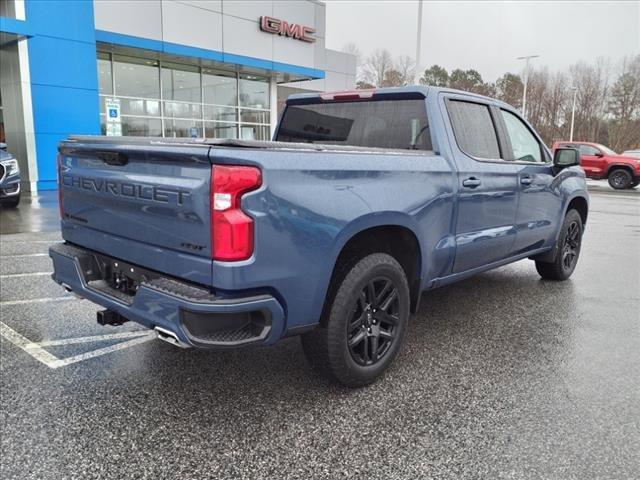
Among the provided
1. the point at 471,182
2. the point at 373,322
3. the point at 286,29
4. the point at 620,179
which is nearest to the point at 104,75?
the point at 286,29

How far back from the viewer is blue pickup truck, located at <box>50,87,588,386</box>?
2.49 metres

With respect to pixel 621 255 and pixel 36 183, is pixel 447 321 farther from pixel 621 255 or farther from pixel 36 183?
pixel 36 183

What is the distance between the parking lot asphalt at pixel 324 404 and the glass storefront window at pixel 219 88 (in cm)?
1726

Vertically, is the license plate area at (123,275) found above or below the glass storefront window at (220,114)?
below

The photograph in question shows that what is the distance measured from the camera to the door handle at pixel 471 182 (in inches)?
153

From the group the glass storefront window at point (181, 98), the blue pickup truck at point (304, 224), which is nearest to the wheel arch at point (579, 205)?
the blue pickup truck at point (304, 224)

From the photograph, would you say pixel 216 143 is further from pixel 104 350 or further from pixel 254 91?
pixel 254 91

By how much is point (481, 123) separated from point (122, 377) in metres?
3.30

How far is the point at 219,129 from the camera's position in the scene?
70.9 feet

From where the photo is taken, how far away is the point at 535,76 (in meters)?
59.5

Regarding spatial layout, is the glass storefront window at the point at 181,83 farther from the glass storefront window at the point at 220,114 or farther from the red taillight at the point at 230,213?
the red taillight at the point at 230,213

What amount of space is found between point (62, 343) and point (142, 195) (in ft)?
6.00

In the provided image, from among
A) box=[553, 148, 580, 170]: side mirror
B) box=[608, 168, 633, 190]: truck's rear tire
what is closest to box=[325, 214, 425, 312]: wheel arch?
Result: box=[553, 148, 580, 170]: side mirror

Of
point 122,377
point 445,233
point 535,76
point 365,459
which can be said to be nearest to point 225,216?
point 365,459
